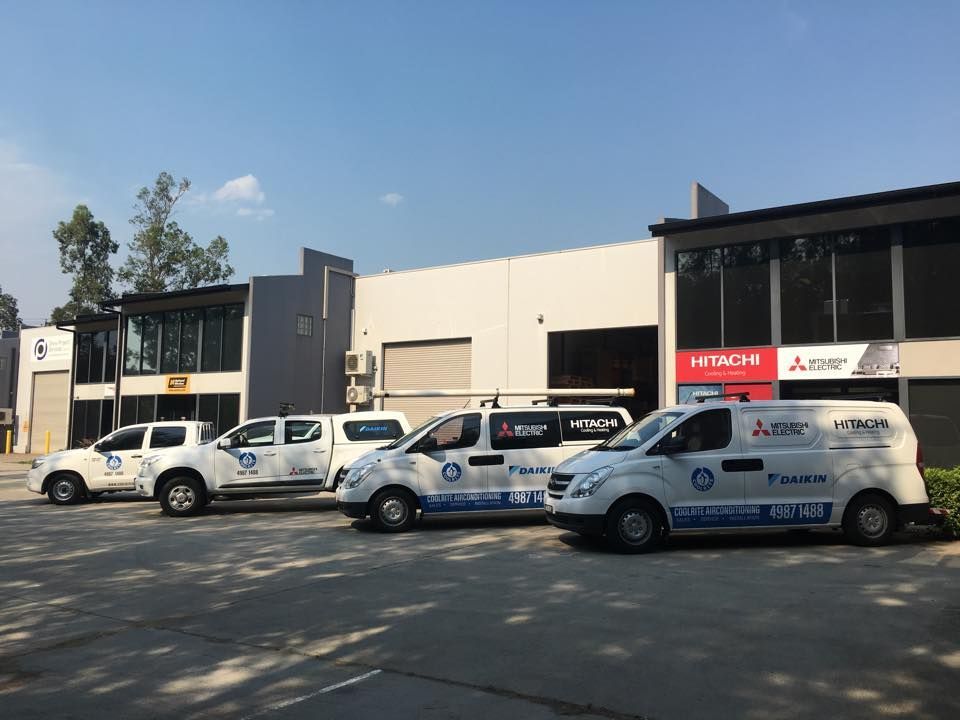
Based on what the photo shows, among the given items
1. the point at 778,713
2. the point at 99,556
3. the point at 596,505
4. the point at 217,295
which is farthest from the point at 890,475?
the point at 217,295

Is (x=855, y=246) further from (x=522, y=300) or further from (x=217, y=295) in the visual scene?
(x=217, y=295)

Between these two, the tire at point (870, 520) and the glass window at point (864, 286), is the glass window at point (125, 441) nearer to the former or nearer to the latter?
the tire at point (870, 520)

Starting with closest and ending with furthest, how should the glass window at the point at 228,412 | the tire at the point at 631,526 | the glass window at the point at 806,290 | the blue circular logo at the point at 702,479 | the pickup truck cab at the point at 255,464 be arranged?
the tire at the point at 631,526
the blue circular logo at the point at 702,479
the pickup truck cab at the point at 255,464
the glass window at the point at 806,290
the glass window at the point at 228,412

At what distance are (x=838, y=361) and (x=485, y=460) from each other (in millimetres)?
9893

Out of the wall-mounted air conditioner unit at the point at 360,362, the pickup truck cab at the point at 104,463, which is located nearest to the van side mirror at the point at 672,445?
the pickup truck cab at the point at 104,463

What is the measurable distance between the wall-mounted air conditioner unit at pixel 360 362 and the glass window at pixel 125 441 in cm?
709

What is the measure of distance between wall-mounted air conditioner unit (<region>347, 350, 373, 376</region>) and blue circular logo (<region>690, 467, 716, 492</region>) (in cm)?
1515

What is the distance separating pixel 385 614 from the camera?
7.17 m

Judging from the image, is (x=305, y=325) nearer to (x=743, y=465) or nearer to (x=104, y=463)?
(x=104, y=463)

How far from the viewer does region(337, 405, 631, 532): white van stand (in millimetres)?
12430

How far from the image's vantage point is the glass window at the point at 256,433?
15.6 m

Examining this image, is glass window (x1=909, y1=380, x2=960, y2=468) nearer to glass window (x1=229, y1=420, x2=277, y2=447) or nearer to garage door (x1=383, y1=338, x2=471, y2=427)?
garage door (x1=383, y1=338, x2=471, y2=427)

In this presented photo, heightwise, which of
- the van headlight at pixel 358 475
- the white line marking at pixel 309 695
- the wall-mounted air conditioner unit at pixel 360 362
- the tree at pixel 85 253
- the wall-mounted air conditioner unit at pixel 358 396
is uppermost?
the tree at pixel 85 253

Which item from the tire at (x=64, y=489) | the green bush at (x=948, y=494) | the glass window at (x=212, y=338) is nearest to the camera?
the green bush at (x=948, y=494)
